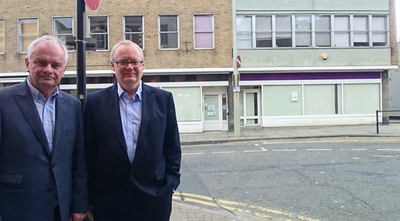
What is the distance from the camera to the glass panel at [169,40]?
15445 millimetres

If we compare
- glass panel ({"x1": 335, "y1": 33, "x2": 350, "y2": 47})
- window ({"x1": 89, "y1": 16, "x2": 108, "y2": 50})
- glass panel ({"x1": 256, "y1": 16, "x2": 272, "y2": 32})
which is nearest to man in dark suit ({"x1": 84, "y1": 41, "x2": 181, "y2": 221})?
window ({"x1": 89, "y1": 16, "x2": 108, "y2": 50})

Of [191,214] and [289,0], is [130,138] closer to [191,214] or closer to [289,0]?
[191,214]

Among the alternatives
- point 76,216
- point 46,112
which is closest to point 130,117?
point 46,112

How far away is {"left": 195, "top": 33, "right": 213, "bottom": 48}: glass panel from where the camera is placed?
1544 centimetres

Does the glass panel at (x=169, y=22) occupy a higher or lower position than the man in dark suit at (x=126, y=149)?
higher

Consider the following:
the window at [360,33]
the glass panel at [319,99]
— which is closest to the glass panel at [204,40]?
the glass panel at [319,99]

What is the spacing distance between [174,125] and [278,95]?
1434 cm

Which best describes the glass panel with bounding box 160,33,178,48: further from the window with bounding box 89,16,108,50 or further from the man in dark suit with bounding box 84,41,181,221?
the man in dark suit with bounding box 84,41,181,221

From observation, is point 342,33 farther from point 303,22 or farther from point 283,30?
point 283,30

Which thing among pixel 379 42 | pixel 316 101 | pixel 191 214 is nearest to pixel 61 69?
pixel 191 214

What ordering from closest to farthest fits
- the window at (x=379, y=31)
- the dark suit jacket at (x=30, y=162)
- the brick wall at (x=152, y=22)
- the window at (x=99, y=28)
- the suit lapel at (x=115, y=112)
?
the dark suit jacket at (x=30, y=162) → the suit lapel at (x=115, y=112) → the brick wall at (x=152, y=22) → the window at (x=99, y=28) → the window at (x=379, y=31)

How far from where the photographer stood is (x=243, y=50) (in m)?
15.7

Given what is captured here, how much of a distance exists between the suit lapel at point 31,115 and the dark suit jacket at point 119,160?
0.38m

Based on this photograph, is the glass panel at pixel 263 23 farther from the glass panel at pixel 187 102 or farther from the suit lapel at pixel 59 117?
the suit lapel at pixel 59 117
